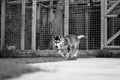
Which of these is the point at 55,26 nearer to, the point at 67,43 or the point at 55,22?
the point at 55,22

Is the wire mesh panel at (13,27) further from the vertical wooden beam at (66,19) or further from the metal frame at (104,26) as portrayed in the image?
the metal frame at (104,26)

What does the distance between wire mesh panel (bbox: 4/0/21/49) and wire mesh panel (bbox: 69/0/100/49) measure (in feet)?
6.39

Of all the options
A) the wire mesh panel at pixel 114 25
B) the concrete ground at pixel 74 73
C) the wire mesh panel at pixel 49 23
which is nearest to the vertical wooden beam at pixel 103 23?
the wire mesh panel at pixel 114 25

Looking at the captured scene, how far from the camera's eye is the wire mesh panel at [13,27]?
9.98m

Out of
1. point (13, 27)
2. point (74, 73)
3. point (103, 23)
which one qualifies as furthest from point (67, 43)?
point (74, 73)

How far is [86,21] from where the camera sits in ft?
32.0

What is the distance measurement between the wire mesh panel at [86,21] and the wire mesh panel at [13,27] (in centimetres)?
195

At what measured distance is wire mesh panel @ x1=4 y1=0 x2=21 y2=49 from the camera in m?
9.98

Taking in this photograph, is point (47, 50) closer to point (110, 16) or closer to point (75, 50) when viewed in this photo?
point (75, 50)

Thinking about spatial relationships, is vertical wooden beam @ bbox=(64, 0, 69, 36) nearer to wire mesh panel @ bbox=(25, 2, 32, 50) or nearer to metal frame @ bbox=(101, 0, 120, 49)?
metal frame @ bbox=(101, 0, 120, 49)

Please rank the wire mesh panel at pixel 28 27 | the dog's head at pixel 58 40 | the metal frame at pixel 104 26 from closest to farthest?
the dog's head at pixel 58 40, the metal frame at pixel 104 26, the wire mesh panel at pixel 28 27

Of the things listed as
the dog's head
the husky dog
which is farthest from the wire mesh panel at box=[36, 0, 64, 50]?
the dog's head

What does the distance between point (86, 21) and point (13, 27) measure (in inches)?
106

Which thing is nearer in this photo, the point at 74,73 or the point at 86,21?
the point at 74,73
